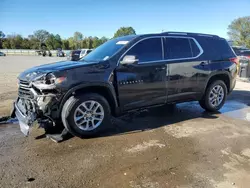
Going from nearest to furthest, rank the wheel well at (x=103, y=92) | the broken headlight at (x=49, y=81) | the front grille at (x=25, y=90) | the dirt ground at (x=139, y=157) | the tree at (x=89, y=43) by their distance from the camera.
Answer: the dirt ground at (x=139, y=157)
the broken headlight at (x=49, y=81)
the front grille at (x=25, y=90)
the wheel well at (x=103, y=92)
the tree at (x=89, y=43)

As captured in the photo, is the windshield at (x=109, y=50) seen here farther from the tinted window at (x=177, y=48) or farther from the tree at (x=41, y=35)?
the tree at (x=41, y=35)

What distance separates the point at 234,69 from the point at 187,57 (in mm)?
1754

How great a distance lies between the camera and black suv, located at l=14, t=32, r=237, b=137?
4020mm

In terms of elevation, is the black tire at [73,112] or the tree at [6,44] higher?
the tree at [6,44]

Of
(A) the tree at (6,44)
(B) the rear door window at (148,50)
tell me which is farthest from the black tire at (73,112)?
(A) the tree at (6,44)

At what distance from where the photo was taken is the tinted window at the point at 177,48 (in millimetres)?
5148

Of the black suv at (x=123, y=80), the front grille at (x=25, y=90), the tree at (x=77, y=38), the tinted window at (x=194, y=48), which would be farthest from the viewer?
the tree at (x=77, y=38)

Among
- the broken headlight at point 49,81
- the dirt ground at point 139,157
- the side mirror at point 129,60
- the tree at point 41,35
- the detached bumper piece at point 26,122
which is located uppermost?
the tree at point 41,35

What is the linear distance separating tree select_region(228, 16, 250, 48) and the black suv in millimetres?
36881

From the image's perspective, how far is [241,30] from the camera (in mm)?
38406

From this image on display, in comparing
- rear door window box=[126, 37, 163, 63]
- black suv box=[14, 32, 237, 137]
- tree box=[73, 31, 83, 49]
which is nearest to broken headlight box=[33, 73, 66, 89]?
black suv box=[14, 32, 237, 137]

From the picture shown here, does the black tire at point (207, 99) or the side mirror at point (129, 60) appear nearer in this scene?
the side mirror at point (129, 60)

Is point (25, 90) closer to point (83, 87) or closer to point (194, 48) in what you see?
point (83, 87)

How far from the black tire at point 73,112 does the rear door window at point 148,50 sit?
43.3 inches
